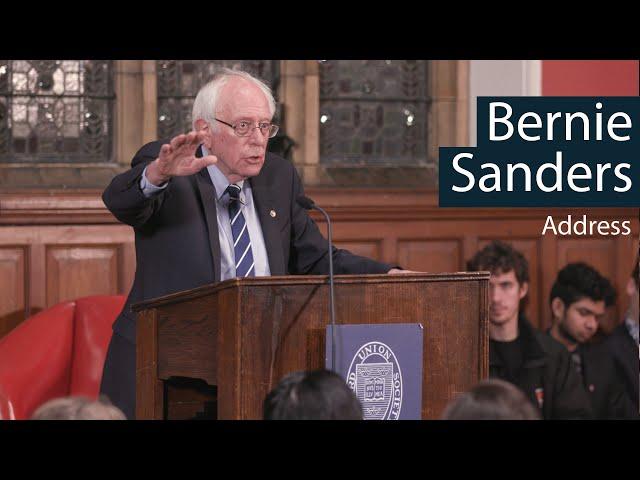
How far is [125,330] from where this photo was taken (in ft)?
13.1

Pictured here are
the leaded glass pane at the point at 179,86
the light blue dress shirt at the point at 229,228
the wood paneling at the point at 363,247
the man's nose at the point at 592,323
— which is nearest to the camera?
the light blue dress shirt at the point at 229,228

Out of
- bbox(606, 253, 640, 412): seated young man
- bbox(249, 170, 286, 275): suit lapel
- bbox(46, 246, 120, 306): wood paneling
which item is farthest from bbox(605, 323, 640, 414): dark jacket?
bbox(249, 170, 286, 275): suit lapel

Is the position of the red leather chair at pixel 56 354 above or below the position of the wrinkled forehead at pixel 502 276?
below

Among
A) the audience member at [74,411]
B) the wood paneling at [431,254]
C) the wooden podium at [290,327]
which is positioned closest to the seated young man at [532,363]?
the wood paneling at [431,254]

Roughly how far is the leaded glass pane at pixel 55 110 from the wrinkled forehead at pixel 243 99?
108 inches

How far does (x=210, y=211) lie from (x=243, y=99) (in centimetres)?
36

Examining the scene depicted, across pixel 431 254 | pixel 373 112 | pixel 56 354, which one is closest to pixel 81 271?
pixel 56 354

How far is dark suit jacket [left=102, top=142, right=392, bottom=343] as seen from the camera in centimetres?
374

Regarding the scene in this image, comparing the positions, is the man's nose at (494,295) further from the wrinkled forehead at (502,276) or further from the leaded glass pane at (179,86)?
the leaded glass pane at (179,86)

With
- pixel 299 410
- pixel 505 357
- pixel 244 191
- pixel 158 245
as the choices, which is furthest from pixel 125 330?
pixel 505 357

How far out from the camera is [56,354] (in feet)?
16.8

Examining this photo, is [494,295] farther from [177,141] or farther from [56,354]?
[177,141]

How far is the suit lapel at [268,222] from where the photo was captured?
3914 mm
